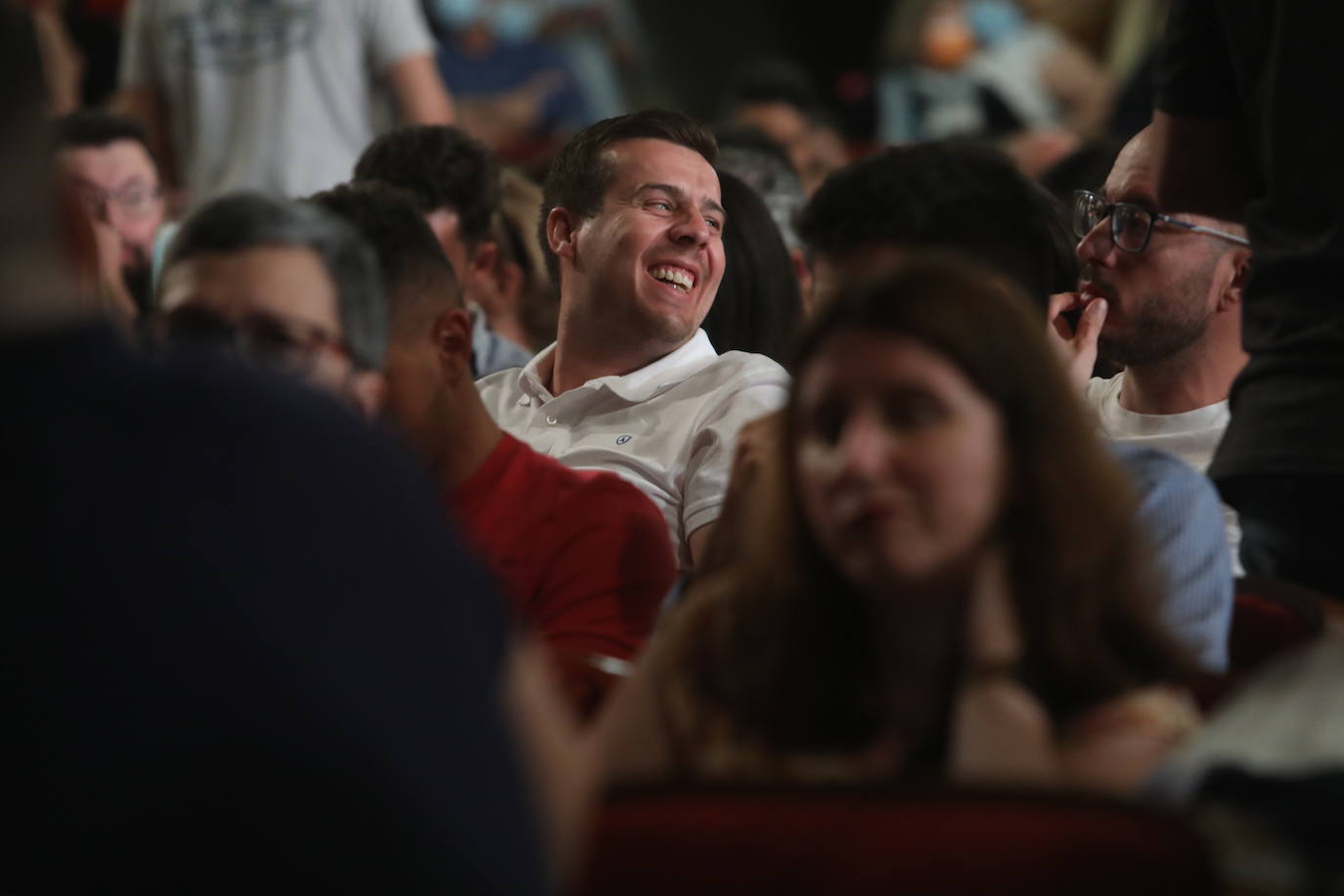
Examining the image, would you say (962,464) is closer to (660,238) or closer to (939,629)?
(939,629)

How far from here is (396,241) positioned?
2475 mm

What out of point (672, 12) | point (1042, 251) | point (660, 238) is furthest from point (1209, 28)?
point (672, 12)

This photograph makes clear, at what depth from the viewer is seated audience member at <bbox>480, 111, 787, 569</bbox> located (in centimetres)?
289

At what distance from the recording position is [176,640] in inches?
37.1

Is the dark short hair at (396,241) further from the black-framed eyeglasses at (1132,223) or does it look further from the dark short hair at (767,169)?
the dark short hair at (767,169)

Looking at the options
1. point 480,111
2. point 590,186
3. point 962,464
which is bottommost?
point 480,111

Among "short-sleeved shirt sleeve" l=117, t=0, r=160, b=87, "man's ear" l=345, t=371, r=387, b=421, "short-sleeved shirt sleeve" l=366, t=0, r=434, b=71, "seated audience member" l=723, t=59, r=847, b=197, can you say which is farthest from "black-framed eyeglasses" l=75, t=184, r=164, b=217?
"seated audience member" l=723, t=59, r=847, b=197

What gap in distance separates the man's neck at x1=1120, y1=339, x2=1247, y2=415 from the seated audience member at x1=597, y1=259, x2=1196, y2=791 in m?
1.45

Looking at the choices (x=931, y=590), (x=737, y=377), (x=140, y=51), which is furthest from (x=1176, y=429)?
(x=140, y=51)

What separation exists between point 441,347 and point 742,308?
3.92 ft

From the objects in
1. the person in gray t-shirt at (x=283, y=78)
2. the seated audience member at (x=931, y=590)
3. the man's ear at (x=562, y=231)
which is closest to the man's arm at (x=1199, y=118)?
the seated audience member at (x=931, y=590)

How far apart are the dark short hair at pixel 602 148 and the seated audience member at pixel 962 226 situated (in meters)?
1.42

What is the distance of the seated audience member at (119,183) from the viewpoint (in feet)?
14.6

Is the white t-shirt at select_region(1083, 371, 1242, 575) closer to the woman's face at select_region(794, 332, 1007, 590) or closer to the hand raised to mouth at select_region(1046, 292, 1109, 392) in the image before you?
the hand raised to mouth at select_region(1046, 292, 1109, 392)
